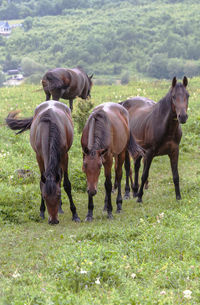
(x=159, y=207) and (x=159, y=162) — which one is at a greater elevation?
(x=159, y=207)

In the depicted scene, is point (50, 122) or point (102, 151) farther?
point (50, 122)

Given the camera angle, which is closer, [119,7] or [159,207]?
[159,207]

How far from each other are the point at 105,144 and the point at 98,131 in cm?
25

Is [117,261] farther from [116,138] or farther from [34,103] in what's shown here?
[34,103]

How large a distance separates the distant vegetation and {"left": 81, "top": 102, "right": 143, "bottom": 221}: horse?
172 feet

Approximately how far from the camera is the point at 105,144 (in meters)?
7.29

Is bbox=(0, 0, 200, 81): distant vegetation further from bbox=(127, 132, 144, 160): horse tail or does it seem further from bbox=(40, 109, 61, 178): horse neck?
bbox=(40, 109, 61, 178): horse neck

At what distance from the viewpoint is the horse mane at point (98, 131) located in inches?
278

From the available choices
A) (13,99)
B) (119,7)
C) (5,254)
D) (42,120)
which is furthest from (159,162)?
(119,7)

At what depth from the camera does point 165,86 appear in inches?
963

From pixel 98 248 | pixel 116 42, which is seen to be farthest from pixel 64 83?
pixel 116 42

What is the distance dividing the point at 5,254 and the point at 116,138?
3077 mm

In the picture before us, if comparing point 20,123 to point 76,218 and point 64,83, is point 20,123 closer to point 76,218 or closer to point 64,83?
point 76,218

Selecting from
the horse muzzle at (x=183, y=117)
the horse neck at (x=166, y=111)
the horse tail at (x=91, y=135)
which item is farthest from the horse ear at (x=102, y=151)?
the horse neck at (x=166, y=111)
